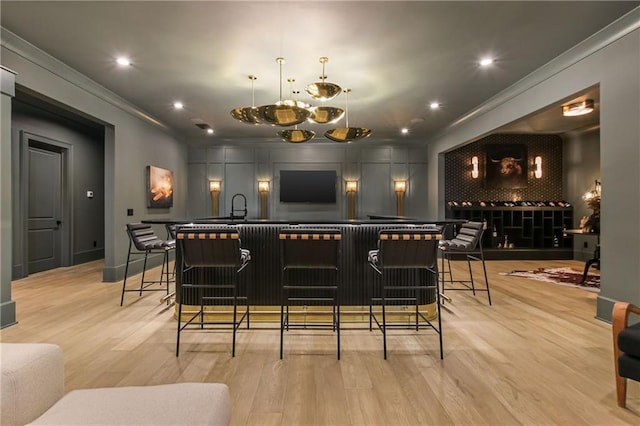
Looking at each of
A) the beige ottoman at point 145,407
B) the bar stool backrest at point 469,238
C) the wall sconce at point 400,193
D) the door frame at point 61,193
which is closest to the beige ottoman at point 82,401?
the beige ottoman at point 145,407

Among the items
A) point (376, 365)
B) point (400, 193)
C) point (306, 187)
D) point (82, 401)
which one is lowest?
point (376, 365)

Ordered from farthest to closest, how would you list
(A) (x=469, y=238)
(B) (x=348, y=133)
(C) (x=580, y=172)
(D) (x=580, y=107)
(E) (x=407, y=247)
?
(C) (x=580, y=172) → (D) (x=580, y=107) → (B) (x=348, y=133) → (A) (x=469, y=238) → (E) (x=407, y=247)

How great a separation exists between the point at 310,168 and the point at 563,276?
5.70 meters

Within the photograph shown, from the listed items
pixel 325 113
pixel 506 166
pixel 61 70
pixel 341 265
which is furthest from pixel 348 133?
pixel 506 166

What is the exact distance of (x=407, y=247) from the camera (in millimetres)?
2578

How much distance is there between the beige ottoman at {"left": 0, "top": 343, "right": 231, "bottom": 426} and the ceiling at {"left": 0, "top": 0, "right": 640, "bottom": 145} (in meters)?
2.83

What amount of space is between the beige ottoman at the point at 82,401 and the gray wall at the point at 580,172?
8543 mm

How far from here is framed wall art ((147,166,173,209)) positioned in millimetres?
6223

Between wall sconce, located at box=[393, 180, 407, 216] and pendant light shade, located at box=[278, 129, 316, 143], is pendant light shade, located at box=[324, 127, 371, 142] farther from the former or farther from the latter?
wall sconce, located at box=[393, 180, 407, 216]

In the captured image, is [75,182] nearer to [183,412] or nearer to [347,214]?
[347,214]

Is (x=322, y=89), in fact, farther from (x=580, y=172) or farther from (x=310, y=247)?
(x=580, y=172)

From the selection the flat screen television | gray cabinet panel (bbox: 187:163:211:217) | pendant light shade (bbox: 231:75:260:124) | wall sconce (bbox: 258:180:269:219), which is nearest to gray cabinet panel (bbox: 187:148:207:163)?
gray cabinet panel (bbox: 187:163:211:217)

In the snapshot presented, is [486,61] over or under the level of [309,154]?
over

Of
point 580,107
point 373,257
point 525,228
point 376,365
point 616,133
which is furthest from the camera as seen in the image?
point 525,228
